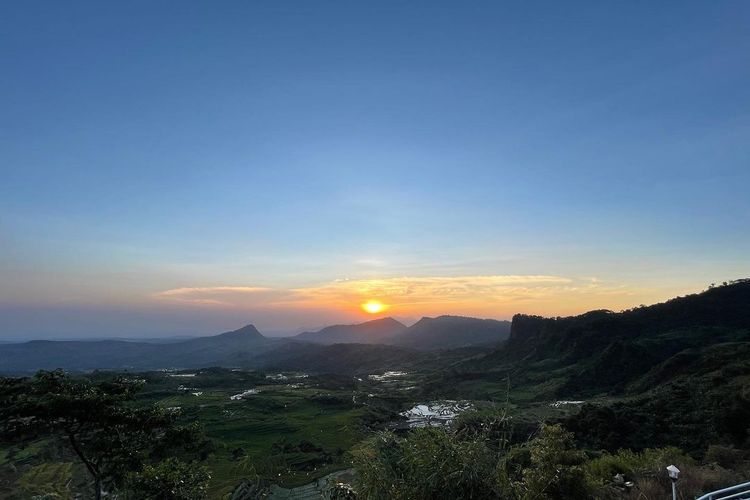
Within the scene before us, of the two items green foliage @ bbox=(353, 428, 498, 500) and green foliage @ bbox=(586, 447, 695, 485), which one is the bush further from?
green foliage @ bbox=(353, 428, 498, 500)

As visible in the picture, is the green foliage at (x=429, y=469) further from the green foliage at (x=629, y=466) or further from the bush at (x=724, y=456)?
the bush at (x=724, y=456)

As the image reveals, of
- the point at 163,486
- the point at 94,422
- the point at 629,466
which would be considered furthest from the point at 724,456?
the point at 94,422

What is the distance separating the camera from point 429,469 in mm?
9609

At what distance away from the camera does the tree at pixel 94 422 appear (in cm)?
2020

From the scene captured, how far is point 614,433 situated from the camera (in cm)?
4366

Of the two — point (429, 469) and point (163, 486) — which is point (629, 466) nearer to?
point (429, 469)

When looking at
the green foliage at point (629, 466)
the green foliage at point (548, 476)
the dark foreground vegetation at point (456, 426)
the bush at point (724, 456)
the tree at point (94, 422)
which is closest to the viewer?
the dark foreground vegetation at point (456, 426)

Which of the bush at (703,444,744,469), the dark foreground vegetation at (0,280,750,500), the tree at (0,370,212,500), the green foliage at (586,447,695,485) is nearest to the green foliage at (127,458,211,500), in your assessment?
the dark foreground vegetation at (0,280,750,500)

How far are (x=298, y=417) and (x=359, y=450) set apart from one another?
83.2 m

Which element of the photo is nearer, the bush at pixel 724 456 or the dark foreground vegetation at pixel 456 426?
the dark foreground vegetation at pixel 456 426

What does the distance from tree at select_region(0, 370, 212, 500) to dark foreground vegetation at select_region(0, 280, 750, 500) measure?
0.25 feet

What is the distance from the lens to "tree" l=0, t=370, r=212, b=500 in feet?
66.3

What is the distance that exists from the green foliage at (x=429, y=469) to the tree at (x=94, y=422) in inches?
651

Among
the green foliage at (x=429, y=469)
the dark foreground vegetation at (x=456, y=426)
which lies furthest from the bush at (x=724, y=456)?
the green foliage at (x=429, y=469)
